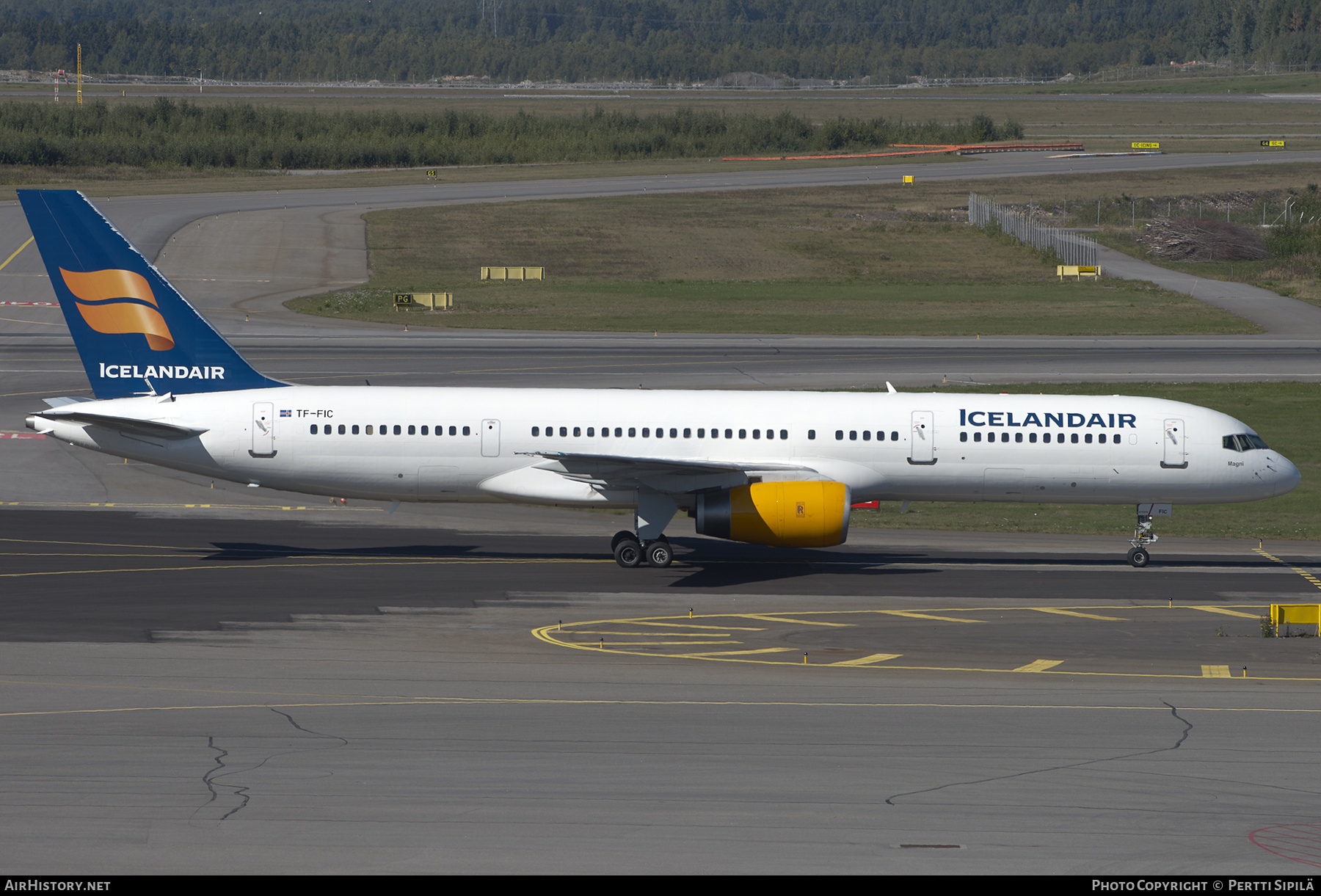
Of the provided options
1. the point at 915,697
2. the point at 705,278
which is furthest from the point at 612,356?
the point at 915,697

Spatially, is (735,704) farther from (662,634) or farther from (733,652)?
(662,634)

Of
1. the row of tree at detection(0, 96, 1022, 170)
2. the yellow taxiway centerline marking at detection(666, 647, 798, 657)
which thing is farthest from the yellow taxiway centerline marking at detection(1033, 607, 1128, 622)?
the row of tree at detection(0, 96, 1022, 170)

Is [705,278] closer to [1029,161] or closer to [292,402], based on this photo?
[292,402]

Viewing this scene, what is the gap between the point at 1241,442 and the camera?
35469 millimetres

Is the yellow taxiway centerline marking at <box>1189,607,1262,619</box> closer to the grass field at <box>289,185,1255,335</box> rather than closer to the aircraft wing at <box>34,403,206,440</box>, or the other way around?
the aircraft wing at <box>34,403,206,440</box>

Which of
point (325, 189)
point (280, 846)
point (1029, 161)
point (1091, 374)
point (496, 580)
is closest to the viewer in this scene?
point (280, 846)

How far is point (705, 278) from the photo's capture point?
295 feet

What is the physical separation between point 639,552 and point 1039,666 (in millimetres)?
11353

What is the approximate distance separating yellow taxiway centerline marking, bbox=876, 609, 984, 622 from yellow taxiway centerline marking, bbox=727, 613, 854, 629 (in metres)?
1.41

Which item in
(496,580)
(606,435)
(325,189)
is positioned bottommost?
(496,580)

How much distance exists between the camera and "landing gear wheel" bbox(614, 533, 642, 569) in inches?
1358

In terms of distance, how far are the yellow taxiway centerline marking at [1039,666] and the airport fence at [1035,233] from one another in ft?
234

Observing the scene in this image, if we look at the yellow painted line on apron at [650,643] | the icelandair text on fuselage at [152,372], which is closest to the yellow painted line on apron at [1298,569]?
the yellow painted line on apron at [650,643]
